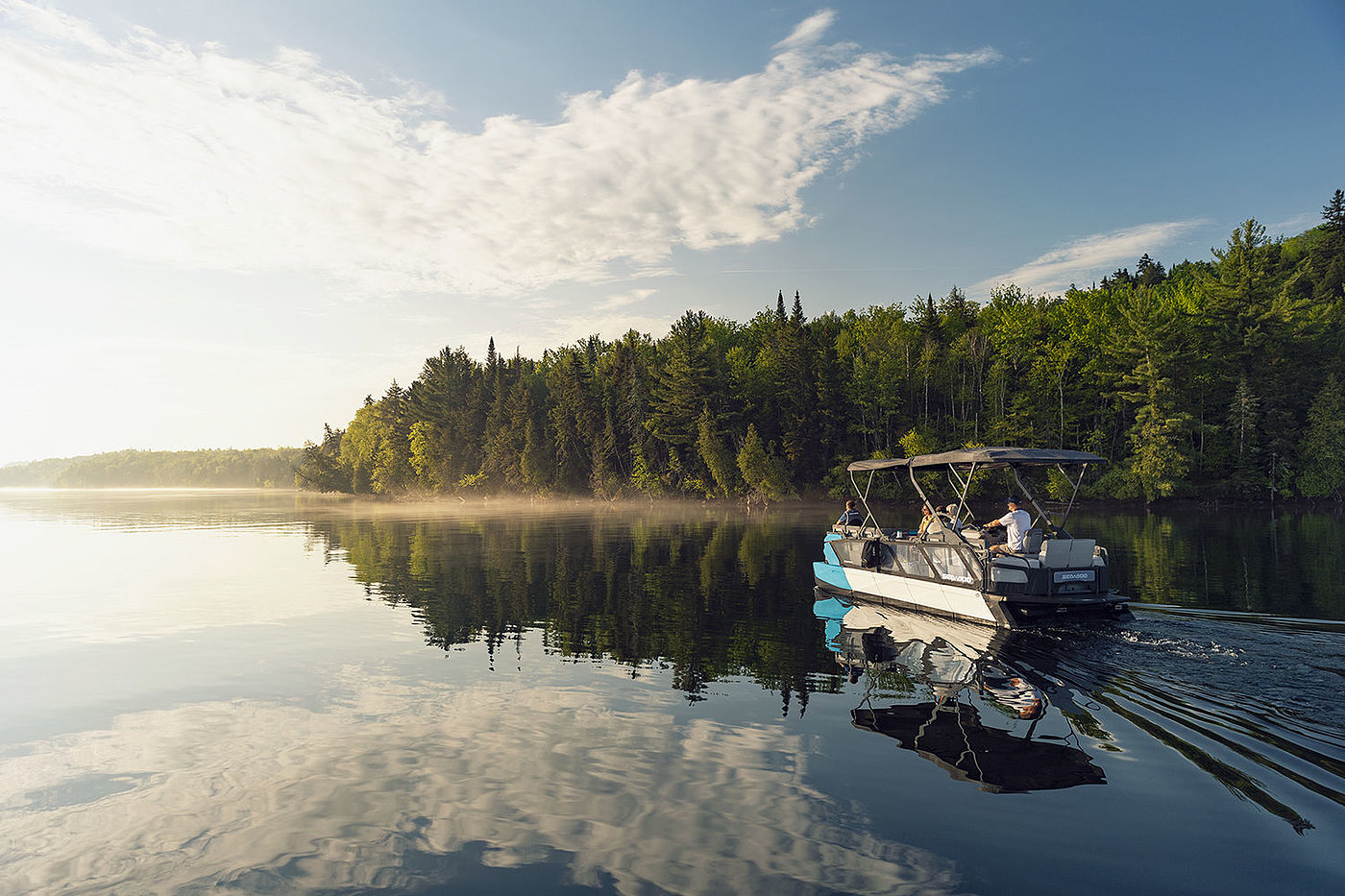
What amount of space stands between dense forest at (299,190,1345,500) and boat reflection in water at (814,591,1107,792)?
56.6 meters

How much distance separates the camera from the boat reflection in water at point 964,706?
8438 millimetres

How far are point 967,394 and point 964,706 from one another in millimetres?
72673

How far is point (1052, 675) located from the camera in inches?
483

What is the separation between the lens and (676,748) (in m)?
9.59

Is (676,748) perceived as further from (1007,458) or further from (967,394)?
(967,394)

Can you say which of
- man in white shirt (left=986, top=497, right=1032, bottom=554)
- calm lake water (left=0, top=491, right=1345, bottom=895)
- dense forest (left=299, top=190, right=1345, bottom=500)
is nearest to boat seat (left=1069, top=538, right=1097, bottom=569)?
man in white shirt (left=986, top=497, right=1032, bottom=554)

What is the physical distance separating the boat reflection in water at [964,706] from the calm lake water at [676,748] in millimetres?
73

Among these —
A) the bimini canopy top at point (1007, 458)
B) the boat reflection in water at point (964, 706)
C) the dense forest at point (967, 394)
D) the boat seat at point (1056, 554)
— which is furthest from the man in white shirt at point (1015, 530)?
the dense forest at point (967, 394)

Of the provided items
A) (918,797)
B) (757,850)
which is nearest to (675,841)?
(757,850)

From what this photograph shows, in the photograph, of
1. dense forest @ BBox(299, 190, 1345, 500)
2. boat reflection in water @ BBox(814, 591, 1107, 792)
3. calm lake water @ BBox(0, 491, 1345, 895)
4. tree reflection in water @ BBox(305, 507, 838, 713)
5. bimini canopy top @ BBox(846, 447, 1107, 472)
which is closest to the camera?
calm lake water @ BBox(0, 491, 1345, 895)

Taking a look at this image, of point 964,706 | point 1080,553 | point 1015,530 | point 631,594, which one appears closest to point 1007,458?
point 1015,530

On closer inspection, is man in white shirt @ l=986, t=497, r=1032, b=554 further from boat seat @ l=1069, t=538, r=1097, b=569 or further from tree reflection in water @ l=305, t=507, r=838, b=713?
tree reflection in water @ l=305, t=507, r=838, b=713

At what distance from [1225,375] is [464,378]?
110227 millimetres

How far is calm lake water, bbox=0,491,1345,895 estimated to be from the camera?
660cm
